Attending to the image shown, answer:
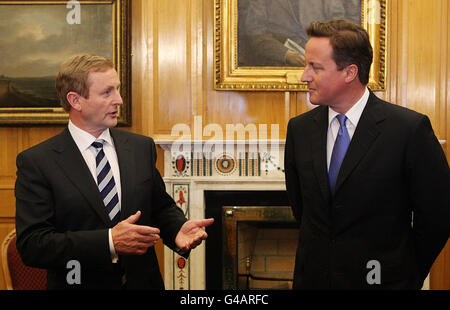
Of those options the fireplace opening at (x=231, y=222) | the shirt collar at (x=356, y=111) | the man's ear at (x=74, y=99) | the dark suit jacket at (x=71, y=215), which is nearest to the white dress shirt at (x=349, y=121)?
the shirt collar at (x=356, y=111)

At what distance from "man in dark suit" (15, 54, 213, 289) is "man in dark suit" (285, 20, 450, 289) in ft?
1.66

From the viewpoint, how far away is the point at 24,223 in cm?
176

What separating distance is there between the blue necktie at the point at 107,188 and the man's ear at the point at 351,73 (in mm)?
1064

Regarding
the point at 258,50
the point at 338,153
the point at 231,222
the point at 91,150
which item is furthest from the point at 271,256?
the point at 91,150

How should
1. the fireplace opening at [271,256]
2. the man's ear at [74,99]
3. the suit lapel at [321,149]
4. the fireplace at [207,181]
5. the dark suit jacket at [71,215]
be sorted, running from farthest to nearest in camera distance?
the fireplace opening at [271,256] → the fireplace at [207,181] → the man's ear at [74,99] → the suit lapel at [321,149] → the dark suit jacket at [71,215]

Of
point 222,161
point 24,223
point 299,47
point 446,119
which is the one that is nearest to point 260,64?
point 299,47

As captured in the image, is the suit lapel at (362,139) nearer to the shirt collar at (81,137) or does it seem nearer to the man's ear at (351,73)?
the man's ear at (351,73)

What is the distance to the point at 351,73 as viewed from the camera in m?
1.92

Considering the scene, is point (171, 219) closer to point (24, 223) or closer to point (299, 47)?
point (24, 223)

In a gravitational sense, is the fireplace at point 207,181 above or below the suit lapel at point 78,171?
below

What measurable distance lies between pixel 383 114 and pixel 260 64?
200 centimetres

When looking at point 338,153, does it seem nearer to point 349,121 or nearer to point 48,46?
point 349,121

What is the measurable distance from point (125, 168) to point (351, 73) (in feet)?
3.38

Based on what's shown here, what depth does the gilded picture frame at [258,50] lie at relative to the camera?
12.1ft
